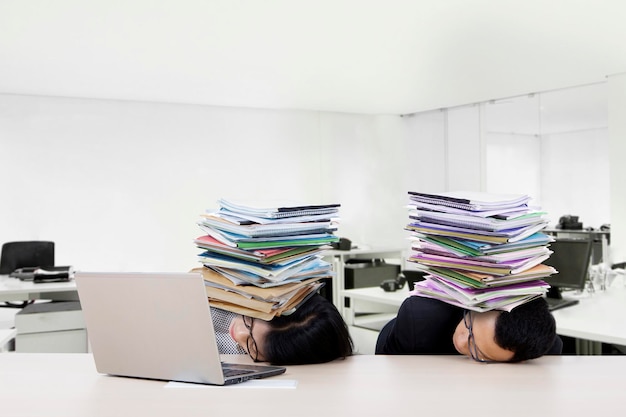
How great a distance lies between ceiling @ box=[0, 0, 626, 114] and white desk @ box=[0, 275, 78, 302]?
6.95ft

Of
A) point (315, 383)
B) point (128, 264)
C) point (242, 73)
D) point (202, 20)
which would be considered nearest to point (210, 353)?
point (315, 383)

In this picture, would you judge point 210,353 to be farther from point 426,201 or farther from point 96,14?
point 96,14

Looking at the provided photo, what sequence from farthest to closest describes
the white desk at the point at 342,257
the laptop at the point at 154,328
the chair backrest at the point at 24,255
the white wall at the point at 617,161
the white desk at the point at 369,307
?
1. the white desk at the point at 342,257
2. the white wall at the point at 617,161
3. the chair backrest at the point at 24,255
4. the white desk at the point at 369,307
5. the laptop at the point at 154,328

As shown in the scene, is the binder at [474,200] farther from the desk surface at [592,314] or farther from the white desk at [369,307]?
the white desk at [369,307]

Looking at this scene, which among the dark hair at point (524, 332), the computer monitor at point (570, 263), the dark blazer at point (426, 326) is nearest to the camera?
the dark hair at point (524, 332)

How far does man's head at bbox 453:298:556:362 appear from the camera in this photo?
1616mm

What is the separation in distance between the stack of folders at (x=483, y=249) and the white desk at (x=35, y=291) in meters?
3.93

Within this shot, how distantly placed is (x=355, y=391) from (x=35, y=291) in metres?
4.27

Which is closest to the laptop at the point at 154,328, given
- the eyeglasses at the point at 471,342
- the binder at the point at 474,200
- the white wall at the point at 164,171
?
the eyeglasses at the point at 471,342

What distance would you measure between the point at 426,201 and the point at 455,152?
26.7 ft

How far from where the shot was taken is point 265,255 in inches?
64.3

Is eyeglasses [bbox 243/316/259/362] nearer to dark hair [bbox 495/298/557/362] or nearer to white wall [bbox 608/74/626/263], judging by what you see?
dark hair [bbox 495/298/557/362]

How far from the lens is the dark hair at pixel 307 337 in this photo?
1.63 metres

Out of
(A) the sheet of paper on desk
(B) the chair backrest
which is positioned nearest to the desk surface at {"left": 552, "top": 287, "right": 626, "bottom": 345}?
(A) the sheet of paper on desk
